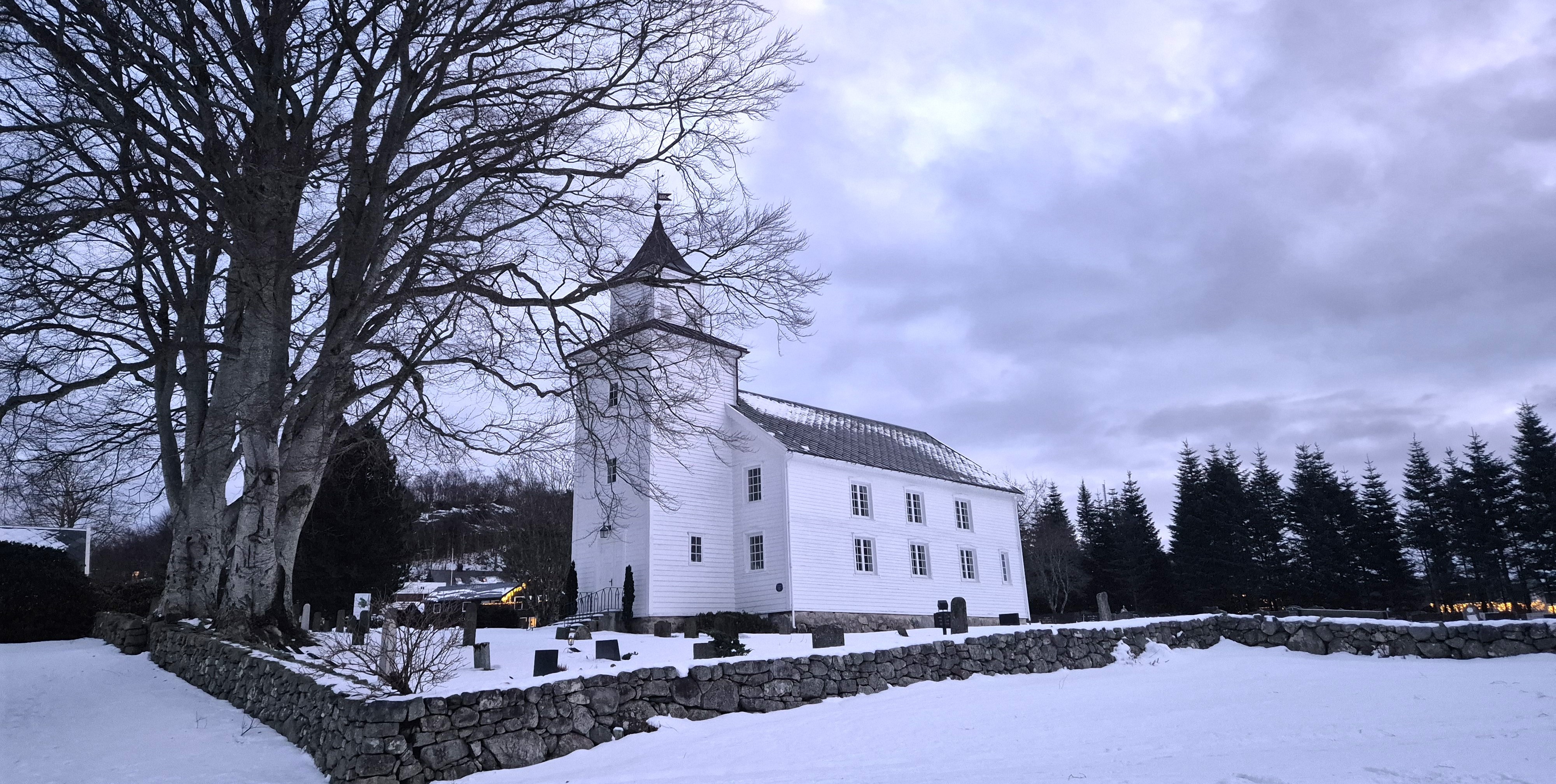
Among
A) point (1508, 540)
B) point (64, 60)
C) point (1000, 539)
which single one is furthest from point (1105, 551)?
point (64, 60)

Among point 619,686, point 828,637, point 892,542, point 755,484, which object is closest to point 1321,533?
point 892,542

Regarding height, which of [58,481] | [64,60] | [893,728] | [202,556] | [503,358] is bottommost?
[893,728]

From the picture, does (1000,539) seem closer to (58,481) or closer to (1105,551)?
(1105,551)

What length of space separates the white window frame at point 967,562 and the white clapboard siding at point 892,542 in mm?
141

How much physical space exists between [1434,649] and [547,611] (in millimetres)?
29160

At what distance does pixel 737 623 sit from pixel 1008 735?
14.8m

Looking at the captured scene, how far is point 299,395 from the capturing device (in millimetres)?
13359

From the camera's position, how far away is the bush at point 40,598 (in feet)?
67.9

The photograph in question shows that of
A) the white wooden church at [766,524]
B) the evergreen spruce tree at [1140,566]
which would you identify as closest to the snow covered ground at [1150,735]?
the white wooden church at [766,524]

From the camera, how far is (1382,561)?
4162 cm

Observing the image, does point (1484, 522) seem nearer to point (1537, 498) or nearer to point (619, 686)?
point (1537, 498)

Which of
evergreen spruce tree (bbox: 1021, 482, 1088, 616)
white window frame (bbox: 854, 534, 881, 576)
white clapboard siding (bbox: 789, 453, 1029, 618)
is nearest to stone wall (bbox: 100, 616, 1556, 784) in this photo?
white clapboard siding (bbox: 789, 453, 1029, 618)

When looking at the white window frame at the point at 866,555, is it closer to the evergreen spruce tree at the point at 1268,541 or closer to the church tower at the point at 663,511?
the church tower at the point at 663,511

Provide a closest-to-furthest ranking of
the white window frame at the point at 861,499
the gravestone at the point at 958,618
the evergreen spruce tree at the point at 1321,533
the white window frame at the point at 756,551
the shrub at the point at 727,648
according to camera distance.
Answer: the shrub at the point at 727,648
the gravestone at the point at 958,618
the white window frame at the point at 756,551
the white window frame at the point at 861,499
the evergreen spruce tree at the point at 1321,533
